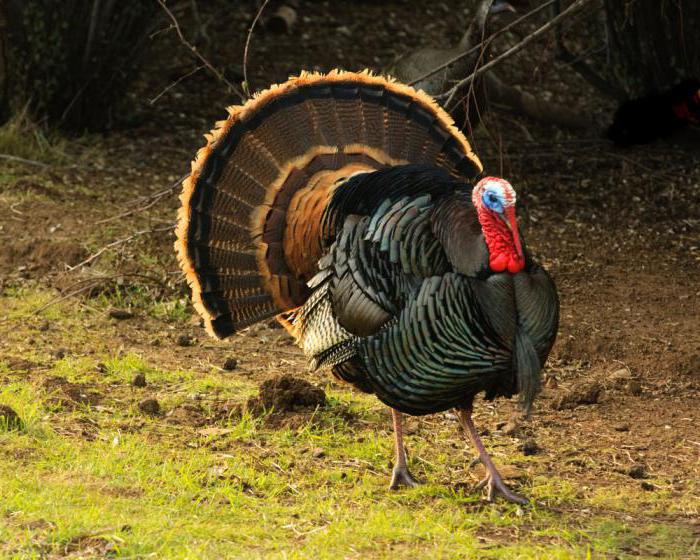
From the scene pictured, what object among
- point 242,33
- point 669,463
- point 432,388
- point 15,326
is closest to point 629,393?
point 669,463

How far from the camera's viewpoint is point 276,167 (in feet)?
16.8

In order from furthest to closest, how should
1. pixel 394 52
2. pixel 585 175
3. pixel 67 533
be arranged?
pixel 394 52 < pixel 585 175 < pixel 67 533

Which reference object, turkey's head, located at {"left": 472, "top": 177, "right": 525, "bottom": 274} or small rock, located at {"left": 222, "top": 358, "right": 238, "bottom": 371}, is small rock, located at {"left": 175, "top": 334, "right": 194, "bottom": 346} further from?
turkey's head, located at {"left": 472, "top": 177, "right": 525, "bottom": 274}

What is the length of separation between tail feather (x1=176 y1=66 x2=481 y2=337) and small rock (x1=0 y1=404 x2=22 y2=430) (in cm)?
89

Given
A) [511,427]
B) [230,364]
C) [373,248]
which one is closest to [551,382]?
[511,427]

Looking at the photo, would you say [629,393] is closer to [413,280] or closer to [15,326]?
[413,280]

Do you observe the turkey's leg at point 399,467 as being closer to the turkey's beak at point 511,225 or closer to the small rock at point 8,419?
the turkey's beak at point 511,225

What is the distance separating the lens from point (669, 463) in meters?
4.91

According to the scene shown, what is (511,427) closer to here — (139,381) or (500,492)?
(500,492)

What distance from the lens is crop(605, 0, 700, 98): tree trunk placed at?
8.66 meters

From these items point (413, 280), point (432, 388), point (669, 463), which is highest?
point (413, 280)

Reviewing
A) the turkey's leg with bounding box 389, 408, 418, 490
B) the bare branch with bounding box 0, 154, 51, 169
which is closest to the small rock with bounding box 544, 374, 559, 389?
the turkey's leg with bounding box 389, 408, 418, 490

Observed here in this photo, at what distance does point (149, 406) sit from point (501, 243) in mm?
1970

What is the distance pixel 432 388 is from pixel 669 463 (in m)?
1.32
